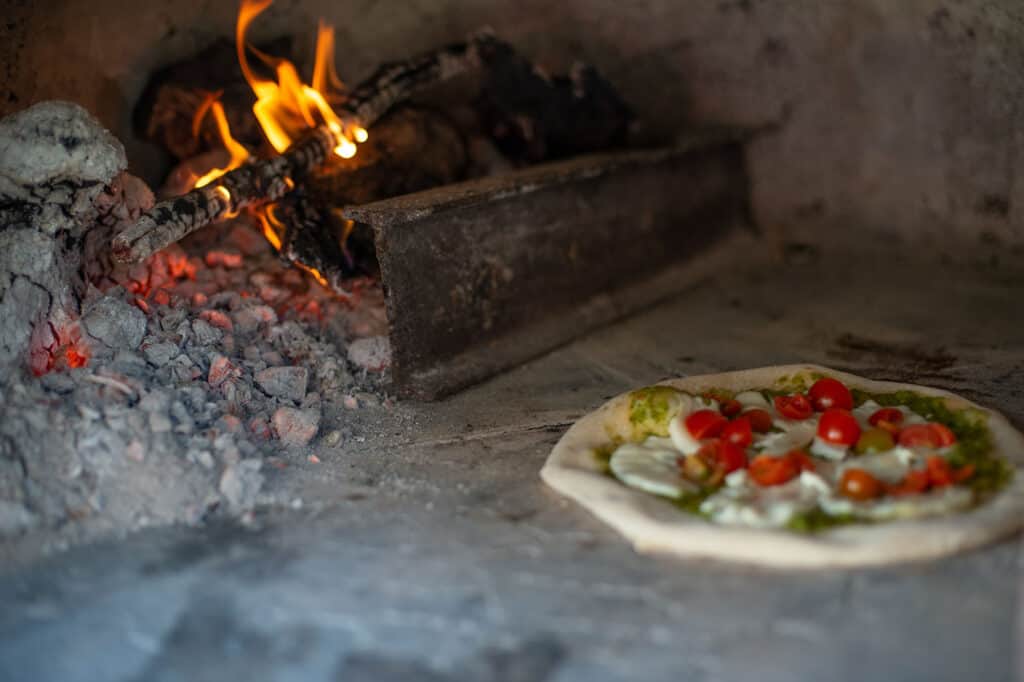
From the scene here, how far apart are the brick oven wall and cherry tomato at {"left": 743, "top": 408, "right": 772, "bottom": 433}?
101 inches

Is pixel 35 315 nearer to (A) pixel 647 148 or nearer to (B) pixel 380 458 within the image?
(B) pixel 380 458

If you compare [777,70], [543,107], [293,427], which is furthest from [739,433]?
[777,70]

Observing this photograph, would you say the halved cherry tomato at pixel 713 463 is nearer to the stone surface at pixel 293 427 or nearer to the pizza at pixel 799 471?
the pizza at pixel 799 471

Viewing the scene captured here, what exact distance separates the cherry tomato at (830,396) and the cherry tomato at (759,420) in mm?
254

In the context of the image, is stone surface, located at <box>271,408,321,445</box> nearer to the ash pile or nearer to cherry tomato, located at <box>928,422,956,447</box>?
the ash pile

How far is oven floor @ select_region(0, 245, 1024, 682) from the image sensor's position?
2432 millimetres

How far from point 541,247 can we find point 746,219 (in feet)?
7.17

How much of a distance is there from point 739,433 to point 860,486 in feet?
1.68

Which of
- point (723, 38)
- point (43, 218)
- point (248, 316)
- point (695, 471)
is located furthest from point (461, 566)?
point (723, 38)

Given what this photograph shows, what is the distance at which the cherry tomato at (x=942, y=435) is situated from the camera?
3202 mm

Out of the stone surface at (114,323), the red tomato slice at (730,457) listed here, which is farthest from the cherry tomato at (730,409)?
the stone surface at (114,323)

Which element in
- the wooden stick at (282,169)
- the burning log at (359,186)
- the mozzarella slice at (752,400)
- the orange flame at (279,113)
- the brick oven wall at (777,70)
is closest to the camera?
the mozzarella slice at (752,400)

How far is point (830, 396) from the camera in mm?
3596

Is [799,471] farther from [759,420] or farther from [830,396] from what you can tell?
[830,396]
